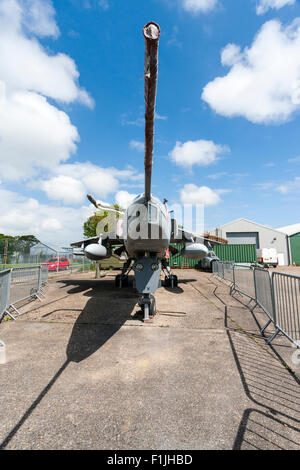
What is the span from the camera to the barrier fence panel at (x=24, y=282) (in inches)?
317

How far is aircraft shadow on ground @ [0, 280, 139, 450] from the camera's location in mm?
3098

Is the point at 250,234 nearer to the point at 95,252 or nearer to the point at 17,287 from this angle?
the point at 95,252

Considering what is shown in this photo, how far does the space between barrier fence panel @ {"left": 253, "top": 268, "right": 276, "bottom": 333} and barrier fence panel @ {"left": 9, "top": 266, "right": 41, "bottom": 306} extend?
8535mm

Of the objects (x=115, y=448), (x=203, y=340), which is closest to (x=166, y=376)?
(x=115, y=448)

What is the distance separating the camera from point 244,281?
983 cm

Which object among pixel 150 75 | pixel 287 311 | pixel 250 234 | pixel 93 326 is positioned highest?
pixel 250 234

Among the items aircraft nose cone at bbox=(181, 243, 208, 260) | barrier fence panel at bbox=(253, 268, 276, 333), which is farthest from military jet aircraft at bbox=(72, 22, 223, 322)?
barrier fence panel at bbox=(253, 268, 276, 333)

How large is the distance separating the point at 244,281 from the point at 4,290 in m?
9.71

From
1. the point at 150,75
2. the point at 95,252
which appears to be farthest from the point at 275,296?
the point at 95,252

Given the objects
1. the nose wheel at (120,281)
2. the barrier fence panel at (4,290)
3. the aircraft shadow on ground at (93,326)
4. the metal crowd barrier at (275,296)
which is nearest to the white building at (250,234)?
the metal crowd barrier at (275,296)

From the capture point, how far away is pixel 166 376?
3.45m

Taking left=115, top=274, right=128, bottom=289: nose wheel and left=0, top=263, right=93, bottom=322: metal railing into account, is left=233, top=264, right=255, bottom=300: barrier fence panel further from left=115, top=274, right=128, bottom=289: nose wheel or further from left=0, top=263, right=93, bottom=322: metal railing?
left=0, top=263, right=93, bottom=322: metal railing

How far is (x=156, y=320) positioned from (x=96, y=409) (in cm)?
388
